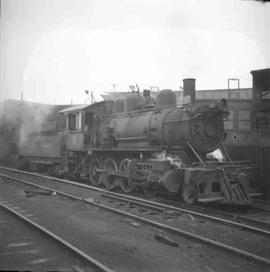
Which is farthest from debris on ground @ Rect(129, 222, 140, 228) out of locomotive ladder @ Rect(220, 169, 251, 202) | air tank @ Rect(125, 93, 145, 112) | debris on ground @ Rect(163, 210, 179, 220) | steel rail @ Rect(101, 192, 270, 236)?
air tank @ Rect(125, 93, 145, 112)

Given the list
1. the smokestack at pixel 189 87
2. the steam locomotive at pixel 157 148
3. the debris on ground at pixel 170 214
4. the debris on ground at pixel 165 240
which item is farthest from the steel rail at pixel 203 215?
the smokestack at pixel 189 87

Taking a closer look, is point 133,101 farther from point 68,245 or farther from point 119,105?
point 68,245

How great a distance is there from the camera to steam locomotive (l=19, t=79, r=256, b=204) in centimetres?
989

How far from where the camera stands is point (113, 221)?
7.69 m

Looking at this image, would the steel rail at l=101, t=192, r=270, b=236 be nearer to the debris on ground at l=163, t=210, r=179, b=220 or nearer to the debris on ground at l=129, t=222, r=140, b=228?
the debris on ground at l=163, t=210, r=179, b=220

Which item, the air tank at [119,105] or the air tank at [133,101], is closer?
the air tank at [133,101]

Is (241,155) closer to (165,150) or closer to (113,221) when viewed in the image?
(165,150)

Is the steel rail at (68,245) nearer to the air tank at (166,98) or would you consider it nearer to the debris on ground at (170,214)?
the debris on ground at (170,214)

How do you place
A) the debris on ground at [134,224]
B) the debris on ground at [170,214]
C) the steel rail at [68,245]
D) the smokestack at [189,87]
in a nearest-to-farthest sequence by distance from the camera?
the steel rail at [68,245]
the debris on ground at [134,224]
the debris on ground at [170,214]
the smokestack at [189,87]

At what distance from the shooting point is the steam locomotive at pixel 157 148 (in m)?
9.89

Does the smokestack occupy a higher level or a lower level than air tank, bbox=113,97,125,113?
higher

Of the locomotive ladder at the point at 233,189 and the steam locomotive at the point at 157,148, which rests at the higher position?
the steam locomotive at the point at 157,148

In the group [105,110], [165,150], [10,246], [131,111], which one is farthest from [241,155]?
[10,246]

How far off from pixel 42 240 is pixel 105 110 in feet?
32.2
